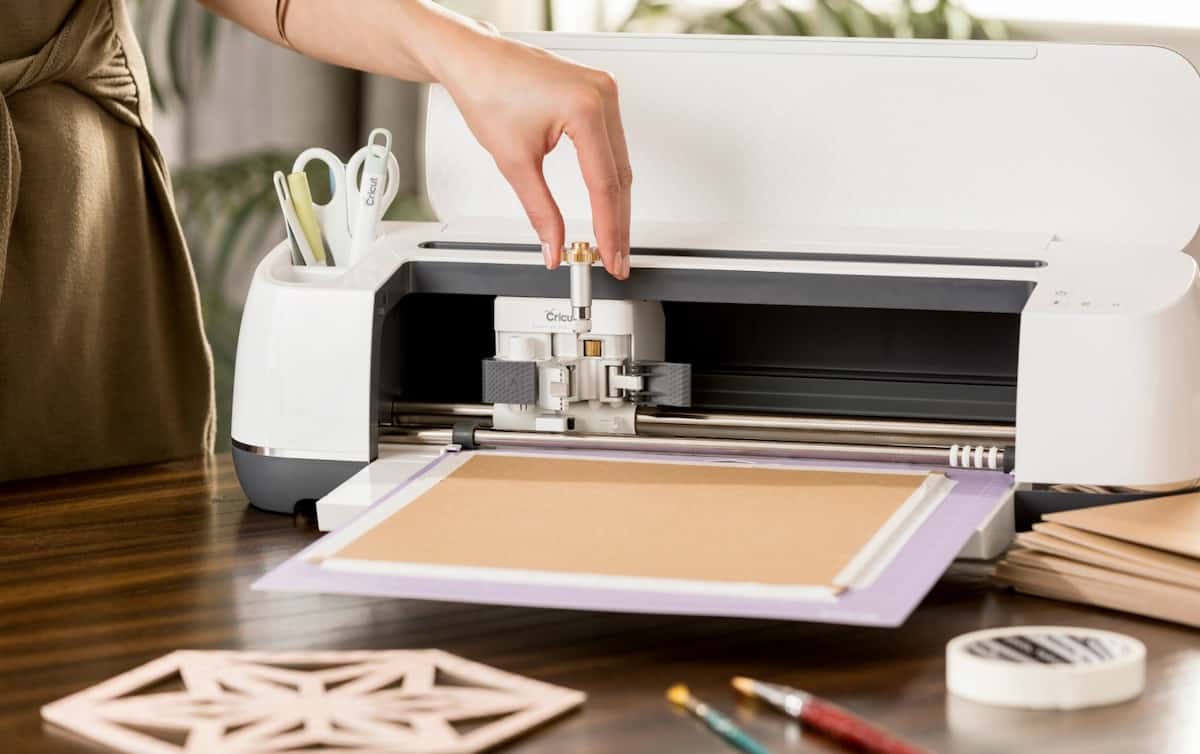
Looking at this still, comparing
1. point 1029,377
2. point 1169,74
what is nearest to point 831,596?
point 1029,377

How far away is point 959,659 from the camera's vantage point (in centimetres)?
77

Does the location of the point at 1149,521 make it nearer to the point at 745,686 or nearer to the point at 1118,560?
the point at 1118,560

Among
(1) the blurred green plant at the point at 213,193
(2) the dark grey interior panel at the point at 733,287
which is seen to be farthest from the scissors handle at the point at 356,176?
(1) the blurred green plant at the point at 213,193

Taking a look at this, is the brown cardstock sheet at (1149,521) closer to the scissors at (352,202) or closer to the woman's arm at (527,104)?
the woman's arm at (527,104)

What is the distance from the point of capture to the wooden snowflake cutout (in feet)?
2.32

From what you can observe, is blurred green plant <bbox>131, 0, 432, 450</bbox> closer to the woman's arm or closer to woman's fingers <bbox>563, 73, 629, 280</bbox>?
the woman's arm

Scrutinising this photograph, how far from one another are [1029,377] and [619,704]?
1.28 ft

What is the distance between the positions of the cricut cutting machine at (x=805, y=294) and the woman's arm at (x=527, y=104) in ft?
0.13

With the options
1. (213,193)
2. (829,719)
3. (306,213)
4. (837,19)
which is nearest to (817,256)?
(306,213)

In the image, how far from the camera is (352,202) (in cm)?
127

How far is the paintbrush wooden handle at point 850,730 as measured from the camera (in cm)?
69

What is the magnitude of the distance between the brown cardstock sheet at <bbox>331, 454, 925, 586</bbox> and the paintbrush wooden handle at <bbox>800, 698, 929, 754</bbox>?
0.11m

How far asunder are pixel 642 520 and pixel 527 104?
0.36 metres

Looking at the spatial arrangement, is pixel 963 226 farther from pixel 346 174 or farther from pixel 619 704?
pixel 619 704
